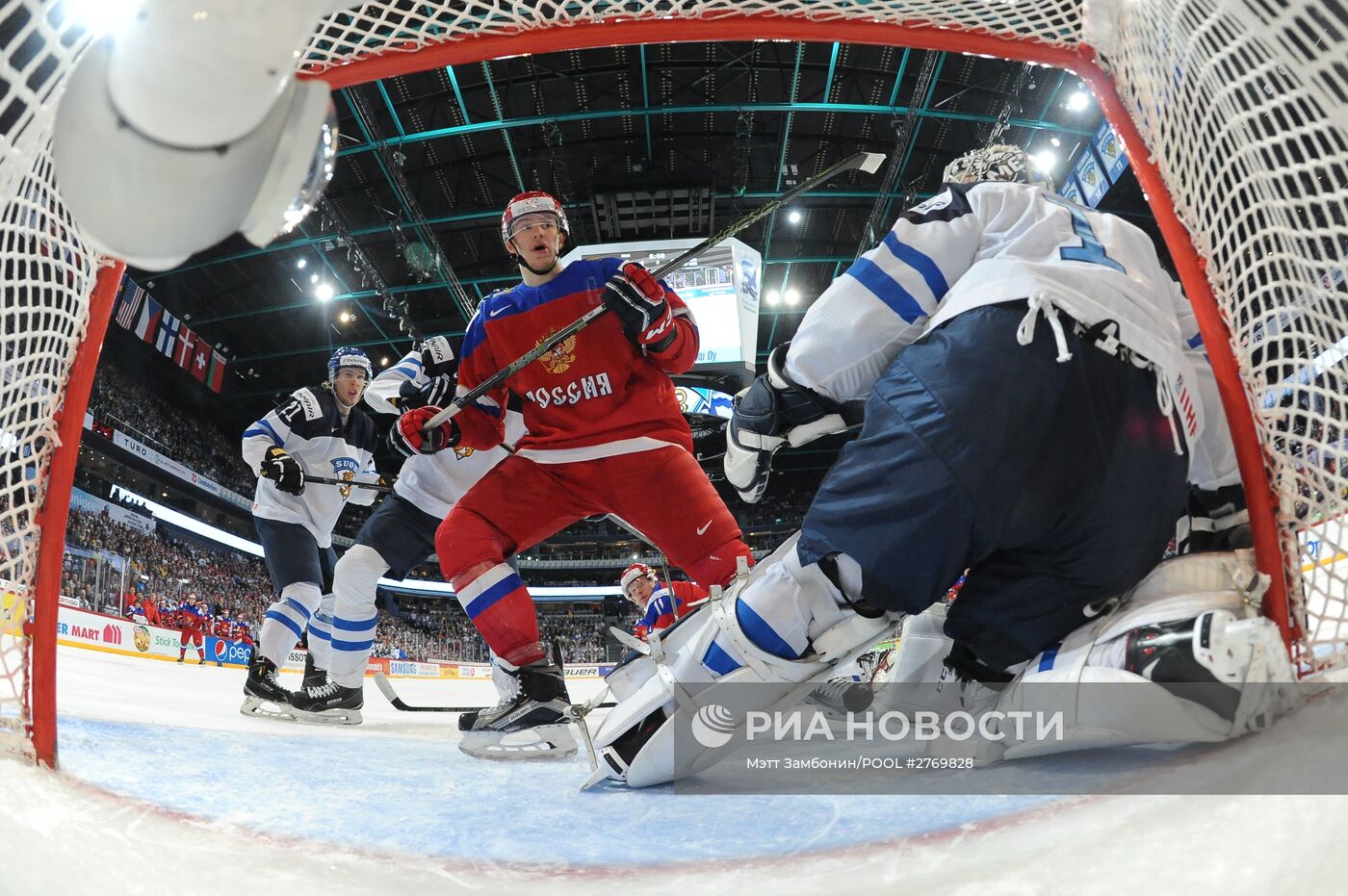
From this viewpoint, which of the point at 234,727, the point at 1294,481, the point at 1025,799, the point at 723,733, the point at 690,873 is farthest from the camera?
the point at 234,727

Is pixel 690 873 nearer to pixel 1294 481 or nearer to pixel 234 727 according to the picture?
pixel 1294 481

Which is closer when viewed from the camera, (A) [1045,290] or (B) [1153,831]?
(B) [1153,831]

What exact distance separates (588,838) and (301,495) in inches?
122

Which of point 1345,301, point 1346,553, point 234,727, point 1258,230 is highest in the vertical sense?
point 1258,230

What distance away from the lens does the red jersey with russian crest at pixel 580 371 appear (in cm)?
204

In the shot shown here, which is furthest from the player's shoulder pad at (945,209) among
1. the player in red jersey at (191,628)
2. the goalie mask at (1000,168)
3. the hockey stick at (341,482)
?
the player in red jersey at (191,628)

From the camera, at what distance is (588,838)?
0.95m

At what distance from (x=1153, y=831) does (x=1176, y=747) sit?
1.38 ft

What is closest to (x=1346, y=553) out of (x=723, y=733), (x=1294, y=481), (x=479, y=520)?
(x=1294, y=481)

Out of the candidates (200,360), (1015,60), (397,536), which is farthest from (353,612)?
(200,360)

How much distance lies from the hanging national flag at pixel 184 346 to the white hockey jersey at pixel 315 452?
12601 mm

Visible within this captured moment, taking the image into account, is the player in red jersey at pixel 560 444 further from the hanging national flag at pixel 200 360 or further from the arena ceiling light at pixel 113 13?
the hanging national flag at pixel 200 360

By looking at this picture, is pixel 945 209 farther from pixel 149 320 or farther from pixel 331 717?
pixel 149 320

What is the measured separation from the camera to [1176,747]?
3.34 ft
